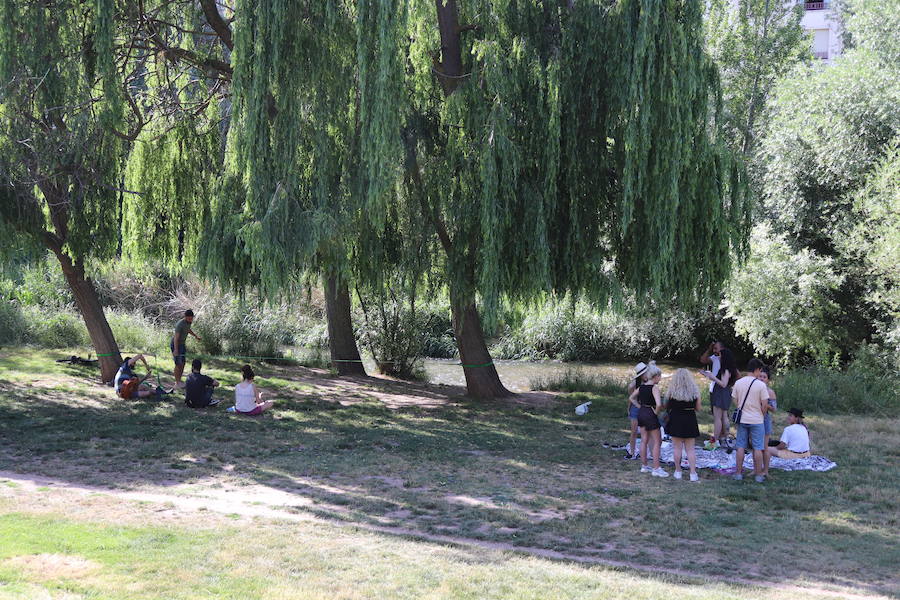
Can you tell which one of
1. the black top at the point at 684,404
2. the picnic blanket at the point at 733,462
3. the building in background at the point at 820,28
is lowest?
the picnic blanket at the point at 733,462

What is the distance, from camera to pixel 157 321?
25.3 meters

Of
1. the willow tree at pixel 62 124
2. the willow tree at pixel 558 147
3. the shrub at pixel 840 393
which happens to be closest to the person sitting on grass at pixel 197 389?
the willow tree at pixel 62 124

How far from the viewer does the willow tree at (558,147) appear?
37.7 feet

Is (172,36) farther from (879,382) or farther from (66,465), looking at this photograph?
(879,382)

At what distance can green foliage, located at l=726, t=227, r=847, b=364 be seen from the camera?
19.2m

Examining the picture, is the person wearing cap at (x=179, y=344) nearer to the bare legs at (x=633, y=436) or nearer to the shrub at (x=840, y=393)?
the bare legs at (x=633, y=436)

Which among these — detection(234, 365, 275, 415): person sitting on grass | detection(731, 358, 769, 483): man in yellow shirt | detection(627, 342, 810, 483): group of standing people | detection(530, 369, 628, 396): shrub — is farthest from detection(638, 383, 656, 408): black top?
detection(530, 369, 628, 396): shrub

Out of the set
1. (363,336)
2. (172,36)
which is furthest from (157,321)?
(172,36)

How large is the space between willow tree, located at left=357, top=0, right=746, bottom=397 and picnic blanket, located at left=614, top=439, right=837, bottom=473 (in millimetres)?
2767

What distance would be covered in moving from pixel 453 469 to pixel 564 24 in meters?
7.32

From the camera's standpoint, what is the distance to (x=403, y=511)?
7.89 metres

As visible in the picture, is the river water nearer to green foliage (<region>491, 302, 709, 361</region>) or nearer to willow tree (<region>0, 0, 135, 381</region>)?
green foliage (<region>491, 302, 709, 361</region>)

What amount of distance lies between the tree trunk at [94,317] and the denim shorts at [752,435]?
11.1 meters

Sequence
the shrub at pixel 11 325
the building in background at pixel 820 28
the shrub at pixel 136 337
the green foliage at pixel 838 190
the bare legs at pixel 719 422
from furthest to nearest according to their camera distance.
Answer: the building in background at pixel 820 28 → the shrub at pixel 136 337 → the shrub at pixel 11 325 → the green foliage at pixel 838 190 → the bare legs at pixel 719 422
